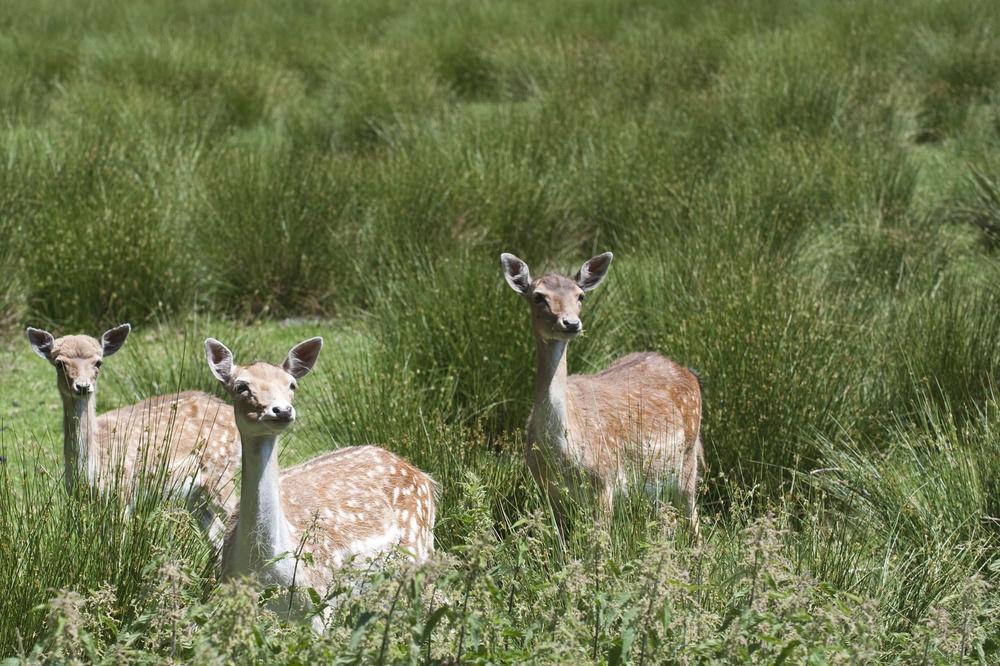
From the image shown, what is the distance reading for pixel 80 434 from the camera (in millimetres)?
5969

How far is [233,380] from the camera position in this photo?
16.1 ft

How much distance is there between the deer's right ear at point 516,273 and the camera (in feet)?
20.3

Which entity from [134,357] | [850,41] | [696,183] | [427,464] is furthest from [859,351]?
[850,41]

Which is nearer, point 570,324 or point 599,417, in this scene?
point 570,324

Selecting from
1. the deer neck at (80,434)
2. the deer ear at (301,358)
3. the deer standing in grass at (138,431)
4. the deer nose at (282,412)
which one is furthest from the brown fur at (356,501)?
the deer neck at (80,434)

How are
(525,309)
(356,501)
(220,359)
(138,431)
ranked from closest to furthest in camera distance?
1. (220,359)
2. (356,501)
3. (138,431)
4. (525,309)

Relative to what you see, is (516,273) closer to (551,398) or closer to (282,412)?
(551,398)

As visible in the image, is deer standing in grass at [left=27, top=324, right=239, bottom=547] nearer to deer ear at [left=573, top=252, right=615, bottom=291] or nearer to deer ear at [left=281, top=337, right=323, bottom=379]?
deer ear at [left=281, top=337, right=323, bottom=379]

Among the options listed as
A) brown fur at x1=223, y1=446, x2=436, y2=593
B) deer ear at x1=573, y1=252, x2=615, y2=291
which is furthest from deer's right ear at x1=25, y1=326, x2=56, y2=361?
deer ear at x1=573, y1=252, x2=615, y2=291

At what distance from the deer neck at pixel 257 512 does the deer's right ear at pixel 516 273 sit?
1.69m

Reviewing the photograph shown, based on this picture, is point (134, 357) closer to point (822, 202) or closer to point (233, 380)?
point (233, 380)

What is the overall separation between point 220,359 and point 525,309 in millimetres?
2812

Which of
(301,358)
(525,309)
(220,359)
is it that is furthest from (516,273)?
(220,359)

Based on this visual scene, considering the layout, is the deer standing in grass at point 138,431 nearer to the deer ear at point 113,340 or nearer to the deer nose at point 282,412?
the deer ear at point 113,340
